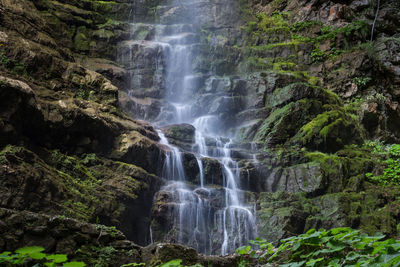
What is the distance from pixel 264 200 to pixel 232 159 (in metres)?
2.29

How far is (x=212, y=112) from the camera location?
16.1 m

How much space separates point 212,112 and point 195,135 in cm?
307

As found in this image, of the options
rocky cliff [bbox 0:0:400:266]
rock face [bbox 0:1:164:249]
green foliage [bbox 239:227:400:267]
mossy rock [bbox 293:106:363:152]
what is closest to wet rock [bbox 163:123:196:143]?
rocky cliff [bbox 0:0:400:266]

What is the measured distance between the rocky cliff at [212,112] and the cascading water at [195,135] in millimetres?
229

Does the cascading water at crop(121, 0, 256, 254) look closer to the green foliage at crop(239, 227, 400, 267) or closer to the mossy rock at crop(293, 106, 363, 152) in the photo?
the mossy rock at crop(293, 106, 363, 152)

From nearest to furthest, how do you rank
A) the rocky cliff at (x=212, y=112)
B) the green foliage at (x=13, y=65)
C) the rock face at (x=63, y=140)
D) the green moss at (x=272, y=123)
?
the rock face at (x=63, y=140) → the rocky cliff at (x=212, y=112) → the green foliage at (x=13, y=65) → the green moss at (x=272, y=123)

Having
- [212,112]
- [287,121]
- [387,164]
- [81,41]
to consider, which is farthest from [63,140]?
[387,164]

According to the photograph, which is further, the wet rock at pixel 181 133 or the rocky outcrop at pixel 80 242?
the wet rock at pixel 181 133

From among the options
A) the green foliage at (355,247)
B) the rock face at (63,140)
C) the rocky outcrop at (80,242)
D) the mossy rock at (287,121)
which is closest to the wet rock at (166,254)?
the rocky outcrop at (80,242)

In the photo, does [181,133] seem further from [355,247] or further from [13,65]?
[355,247]

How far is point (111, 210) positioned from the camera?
25.6 ft

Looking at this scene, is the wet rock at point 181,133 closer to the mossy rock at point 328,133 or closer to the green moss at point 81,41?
the mossy rock at point 328,133

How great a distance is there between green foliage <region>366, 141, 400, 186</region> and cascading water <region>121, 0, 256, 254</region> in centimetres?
493

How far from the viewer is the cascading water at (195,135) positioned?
359 inches
